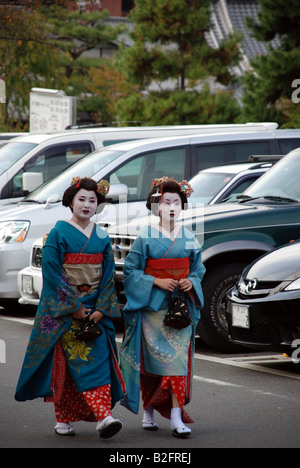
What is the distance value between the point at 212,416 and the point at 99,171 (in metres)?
5.16

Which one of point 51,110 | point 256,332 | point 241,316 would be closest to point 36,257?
point 241,316

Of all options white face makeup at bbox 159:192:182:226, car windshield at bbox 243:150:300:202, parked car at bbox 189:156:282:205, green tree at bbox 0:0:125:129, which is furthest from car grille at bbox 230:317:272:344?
green tree at bbox 0:0:125:129

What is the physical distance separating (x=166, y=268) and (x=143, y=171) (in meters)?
5.35

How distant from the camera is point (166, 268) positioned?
5730 millimetres

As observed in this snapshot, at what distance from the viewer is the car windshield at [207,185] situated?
393 inches

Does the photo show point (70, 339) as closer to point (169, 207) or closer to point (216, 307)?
point (169, 207)

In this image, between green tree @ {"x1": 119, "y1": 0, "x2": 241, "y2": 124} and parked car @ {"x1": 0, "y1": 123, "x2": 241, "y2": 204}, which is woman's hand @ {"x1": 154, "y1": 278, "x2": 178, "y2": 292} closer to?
parked car @ {"x1": 0, "y1": 123, "x2": 241, "y2": 204}

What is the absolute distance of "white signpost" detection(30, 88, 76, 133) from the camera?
60.2ft

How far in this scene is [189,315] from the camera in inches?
222

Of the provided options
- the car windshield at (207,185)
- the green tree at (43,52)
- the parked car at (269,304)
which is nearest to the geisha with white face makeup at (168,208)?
the parked car at (269,304)

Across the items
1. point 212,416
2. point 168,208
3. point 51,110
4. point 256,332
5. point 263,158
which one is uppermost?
point 51,110

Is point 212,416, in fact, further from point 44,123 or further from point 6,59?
point 6,59

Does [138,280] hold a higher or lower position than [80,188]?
lower

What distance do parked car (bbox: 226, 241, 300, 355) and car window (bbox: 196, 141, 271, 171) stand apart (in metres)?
3.96
